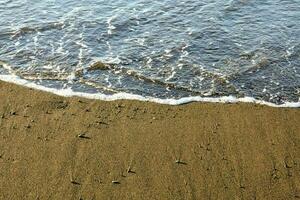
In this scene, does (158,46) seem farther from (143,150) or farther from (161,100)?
(143,150)

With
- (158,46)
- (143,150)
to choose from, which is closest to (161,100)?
(143,150)

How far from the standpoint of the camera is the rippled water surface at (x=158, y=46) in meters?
10.7

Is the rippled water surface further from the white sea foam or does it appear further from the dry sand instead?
the dry sand

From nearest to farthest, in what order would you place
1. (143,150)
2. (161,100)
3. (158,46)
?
1. (143,150)
2. (161,100)
3. (158,46)

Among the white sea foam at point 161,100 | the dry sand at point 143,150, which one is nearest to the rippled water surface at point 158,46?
the white sea foam at point 161,100

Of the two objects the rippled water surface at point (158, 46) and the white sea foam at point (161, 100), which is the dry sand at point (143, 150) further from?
the rippled water surface at point (158, 46)

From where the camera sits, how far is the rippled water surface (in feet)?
35.0

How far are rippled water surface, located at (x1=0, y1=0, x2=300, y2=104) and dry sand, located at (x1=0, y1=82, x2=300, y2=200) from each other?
3.04 feet

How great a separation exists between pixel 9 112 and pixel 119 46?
4.23m

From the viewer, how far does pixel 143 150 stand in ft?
27.7

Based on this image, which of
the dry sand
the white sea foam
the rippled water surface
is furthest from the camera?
the rippled water surface

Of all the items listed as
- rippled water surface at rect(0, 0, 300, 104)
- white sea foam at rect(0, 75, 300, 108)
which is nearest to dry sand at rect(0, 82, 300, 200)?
white sea foam at rect(0, 75, 300, 108)

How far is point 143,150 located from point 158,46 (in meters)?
4.75

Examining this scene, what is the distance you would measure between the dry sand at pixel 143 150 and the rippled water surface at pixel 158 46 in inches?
36.5
